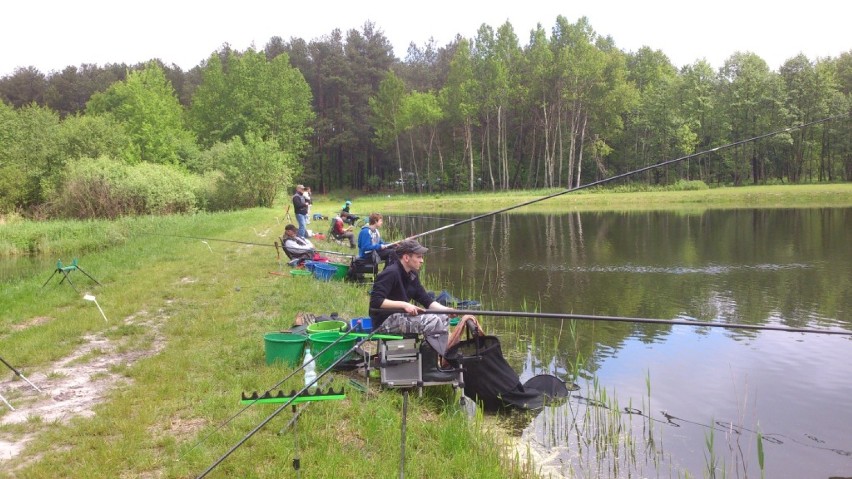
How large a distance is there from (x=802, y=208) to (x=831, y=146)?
69.9 feet

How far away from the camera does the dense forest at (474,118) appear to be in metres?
41.7

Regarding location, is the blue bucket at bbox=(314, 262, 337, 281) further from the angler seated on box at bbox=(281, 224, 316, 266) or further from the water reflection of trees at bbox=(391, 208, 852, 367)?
the water reflection of trees at bbox=(391, 208, 852, 367)

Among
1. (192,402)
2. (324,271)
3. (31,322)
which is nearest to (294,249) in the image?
(324,271)

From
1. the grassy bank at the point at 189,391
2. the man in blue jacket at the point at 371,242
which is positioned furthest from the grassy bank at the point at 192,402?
the man in blue jacket at the point at 371,242

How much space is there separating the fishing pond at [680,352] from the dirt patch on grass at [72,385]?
3.90 metres

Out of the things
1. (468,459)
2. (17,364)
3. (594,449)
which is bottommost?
(594,449)

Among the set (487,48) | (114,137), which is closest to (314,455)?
(114,137)

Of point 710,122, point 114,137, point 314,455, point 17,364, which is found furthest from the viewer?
point 710,122

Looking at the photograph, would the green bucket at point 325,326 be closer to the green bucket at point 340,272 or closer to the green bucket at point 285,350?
the green bucket at point 285,350

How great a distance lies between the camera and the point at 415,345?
5656mm

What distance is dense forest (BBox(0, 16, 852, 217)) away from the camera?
137 ft

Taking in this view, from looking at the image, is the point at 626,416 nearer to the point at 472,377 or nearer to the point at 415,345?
the point at 472,377

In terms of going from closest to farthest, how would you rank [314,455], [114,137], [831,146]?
[314,455] < [114,137] < [831,146]

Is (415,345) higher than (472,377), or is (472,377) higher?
(415,345)
